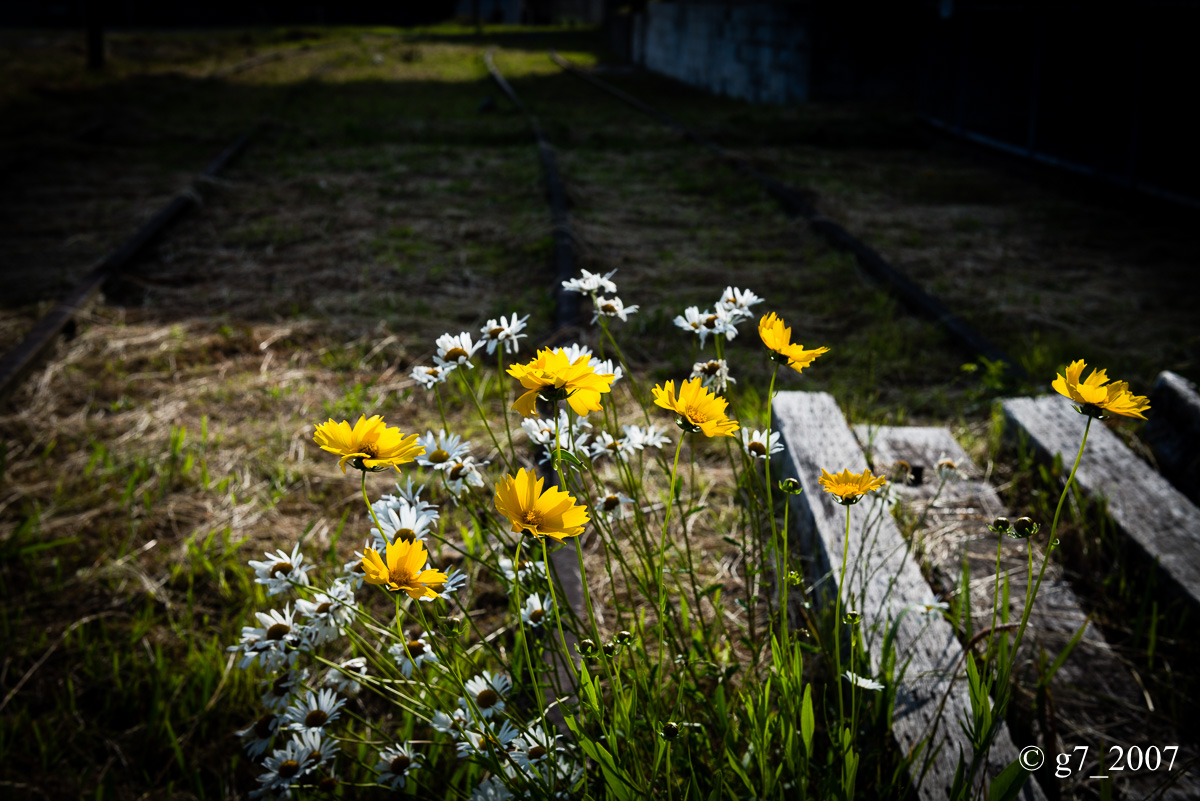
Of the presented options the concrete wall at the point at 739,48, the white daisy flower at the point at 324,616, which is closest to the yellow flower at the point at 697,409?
the white daisy flower at the point at 324,616

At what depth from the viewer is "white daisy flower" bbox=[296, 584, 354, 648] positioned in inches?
48.1

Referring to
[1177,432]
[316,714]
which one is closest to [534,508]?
[316,714]

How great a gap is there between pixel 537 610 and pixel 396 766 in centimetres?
31

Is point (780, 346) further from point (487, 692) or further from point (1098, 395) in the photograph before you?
point (487, 692)

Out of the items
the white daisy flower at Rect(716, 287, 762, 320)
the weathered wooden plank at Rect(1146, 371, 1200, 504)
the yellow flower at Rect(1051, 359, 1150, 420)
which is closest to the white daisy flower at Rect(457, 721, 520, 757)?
the white daisy flower at Rect(716, 287, 762, 320)

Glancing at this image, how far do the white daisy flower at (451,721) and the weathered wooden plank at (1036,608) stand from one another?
32.9 inches

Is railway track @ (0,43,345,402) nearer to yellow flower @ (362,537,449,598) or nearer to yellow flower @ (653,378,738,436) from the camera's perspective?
yellow flower @ (362,537,449,598)

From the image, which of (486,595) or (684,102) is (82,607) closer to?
(486,595)

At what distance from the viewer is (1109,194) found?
6.68 meters

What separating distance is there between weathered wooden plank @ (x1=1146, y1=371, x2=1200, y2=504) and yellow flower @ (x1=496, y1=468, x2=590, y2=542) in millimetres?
2309

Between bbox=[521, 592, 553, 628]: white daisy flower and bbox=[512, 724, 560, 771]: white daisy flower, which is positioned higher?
bbox=[521, 592, 553, 628]: white daisy flower

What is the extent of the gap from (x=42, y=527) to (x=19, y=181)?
216 inches

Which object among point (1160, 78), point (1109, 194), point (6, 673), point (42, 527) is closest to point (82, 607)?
point (6, 673)

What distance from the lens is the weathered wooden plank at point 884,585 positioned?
1445 mm
